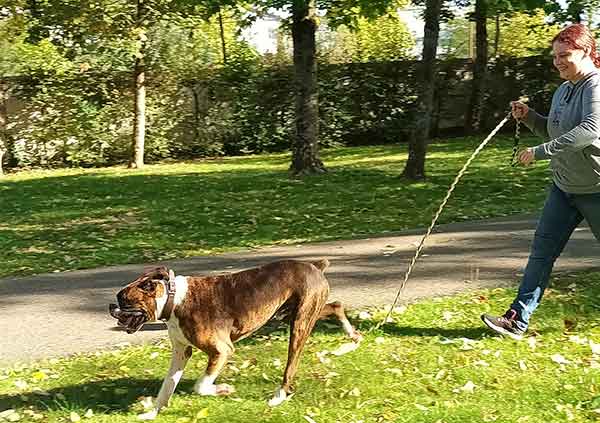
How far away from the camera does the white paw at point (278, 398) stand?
4.44 metres

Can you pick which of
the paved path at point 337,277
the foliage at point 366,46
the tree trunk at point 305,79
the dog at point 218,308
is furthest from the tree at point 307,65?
the dog at point 218,308

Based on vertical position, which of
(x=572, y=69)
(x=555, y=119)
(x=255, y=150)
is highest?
(x=572, y=69)

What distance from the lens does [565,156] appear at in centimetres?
502

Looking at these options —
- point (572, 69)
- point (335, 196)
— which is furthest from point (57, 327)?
point (335, 196)

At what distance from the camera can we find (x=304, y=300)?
171 inches

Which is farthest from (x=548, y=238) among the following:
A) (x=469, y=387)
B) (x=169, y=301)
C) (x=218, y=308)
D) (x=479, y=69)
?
(x=479, y=69)

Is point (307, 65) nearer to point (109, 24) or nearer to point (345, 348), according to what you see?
point (109, 24)

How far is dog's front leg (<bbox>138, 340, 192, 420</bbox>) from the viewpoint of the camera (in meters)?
4.30

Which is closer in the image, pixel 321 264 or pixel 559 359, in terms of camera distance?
pixel 321 264

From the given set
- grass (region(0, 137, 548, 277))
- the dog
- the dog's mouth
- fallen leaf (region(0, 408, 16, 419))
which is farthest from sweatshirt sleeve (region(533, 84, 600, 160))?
grass (region(0, 137, 548, 277))

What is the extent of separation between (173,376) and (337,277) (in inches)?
129

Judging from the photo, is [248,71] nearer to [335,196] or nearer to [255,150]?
[255,150]

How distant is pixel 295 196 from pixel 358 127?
11.5m

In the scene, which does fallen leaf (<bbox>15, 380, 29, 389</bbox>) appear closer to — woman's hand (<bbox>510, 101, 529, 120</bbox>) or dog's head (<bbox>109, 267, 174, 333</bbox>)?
dog's head (<bbox>109, 267, 174, 333</bbox>)
